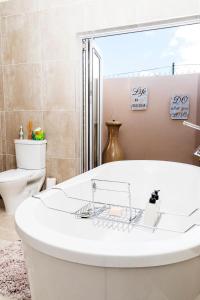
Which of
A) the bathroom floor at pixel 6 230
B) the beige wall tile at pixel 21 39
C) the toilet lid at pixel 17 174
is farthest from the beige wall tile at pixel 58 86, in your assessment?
the bathroom floor at pixel 6 230

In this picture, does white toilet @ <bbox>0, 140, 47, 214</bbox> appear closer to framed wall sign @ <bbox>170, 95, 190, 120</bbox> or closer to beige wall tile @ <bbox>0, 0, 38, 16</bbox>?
beige wall tile @ <bbox>0, 0, 38, 16</bbox>

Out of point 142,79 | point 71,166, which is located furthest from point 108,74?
point 71,166

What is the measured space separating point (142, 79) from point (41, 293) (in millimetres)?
3297

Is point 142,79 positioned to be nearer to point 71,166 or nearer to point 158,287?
point 71,166

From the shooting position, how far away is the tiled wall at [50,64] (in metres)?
2.61

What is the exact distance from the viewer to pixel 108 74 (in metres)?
3.87

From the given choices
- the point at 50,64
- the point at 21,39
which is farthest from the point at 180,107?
the point at 21,39

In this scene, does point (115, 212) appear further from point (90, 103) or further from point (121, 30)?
point (121, 30)

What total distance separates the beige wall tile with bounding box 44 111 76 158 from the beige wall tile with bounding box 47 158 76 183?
0.19 ft

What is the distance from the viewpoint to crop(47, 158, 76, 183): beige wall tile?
2.91 meters

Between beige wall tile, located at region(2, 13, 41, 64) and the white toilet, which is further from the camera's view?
beige wall tile, located at region(2, 13, 41, 64)

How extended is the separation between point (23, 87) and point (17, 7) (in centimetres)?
91

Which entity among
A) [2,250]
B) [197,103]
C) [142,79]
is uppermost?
[142,79]

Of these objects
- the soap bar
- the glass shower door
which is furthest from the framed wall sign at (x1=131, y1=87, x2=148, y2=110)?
the soap bar
